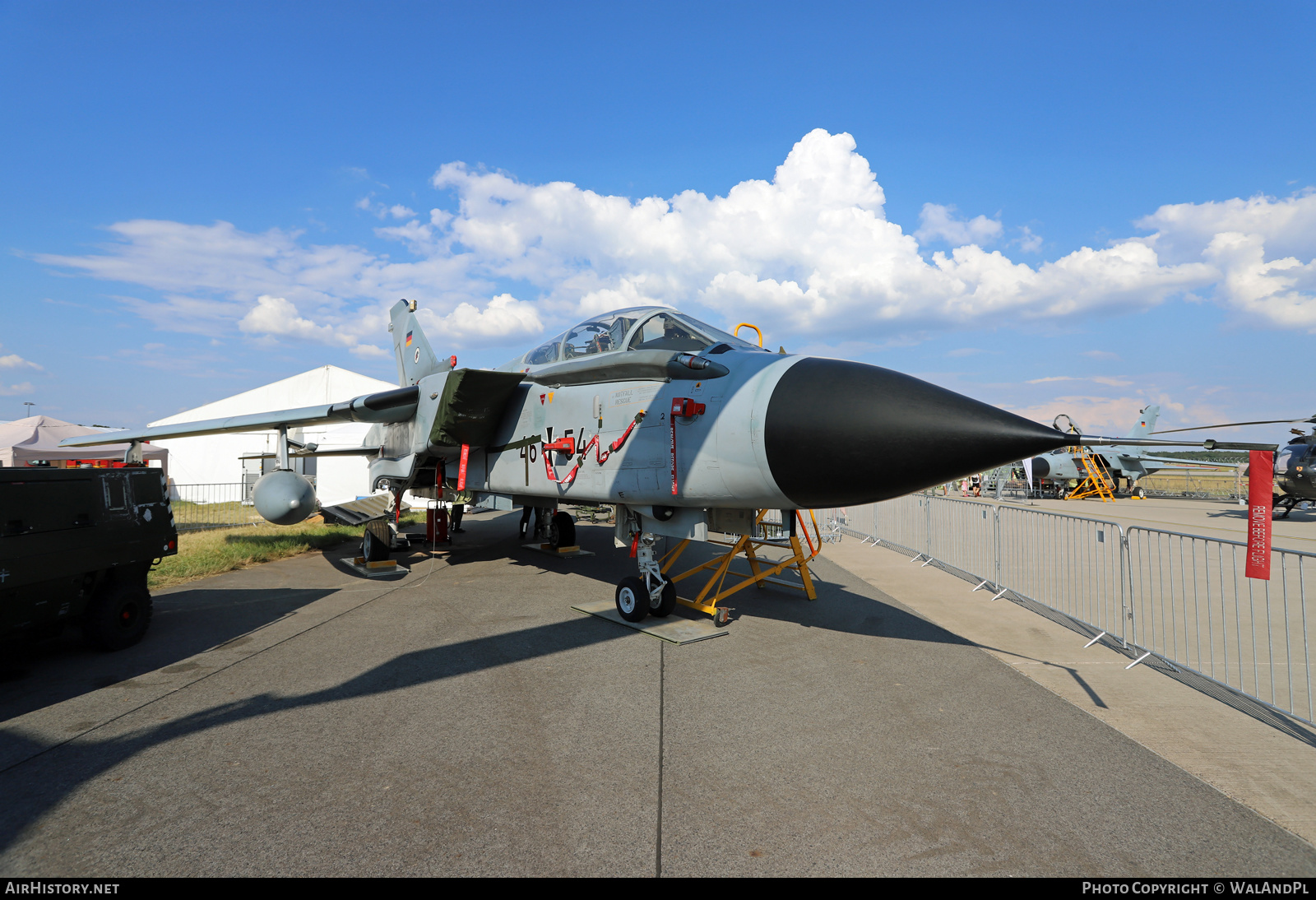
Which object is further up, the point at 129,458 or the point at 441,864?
the point at 129,458

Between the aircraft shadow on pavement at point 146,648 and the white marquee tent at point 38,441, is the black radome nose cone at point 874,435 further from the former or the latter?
the white marquee tent at point 38,441

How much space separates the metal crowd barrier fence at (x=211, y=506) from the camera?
16.6m

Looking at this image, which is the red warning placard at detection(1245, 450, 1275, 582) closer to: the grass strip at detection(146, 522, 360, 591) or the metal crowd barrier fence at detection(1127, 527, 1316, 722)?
the metal crowd barrier fence at detection(1127, 527, 1316, 722)

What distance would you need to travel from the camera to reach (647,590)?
6.21 metres

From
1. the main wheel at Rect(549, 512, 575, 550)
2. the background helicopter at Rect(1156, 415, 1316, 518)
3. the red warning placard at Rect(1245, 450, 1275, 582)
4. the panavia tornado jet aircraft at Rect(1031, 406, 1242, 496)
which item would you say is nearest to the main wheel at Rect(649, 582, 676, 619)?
the red warning placard at Rect(1245, 450, 1275, 582)

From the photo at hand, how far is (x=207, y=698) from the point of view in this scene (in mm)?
4270

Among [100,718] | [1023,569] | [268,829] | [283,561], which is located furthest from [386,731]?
[283,561]

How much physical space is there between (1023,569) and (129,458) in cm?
1305

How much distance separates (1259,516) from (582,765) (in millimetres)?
4114

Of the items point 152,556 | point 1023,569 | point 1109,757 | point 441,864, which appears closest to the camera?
point 441,864

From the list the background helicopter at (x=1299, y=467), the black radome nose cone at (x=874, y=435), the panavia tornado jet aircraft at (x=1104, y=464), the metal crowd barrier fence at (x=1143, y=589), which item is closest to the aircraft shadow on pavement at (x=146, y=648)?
the black radome nose cone at (x=874, y=435)

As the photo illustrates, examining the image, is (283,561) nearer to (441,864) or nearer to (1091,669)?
(441,864)

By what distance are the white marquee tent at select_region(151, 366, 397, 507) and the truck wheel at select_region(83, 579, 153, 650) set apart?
18104 mm

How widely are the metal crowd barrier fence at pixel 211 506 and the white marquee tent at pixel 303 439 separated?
1.27ft
